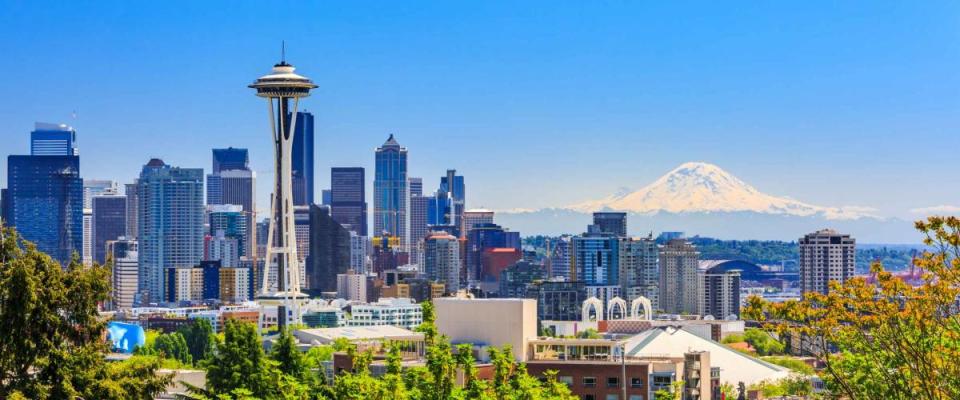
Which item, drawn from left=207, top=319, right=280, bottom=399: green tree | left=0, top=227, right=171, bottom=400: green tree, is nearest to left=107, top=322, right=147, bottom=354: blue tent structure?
left=207, top=319, right=280, bottom=399: green tree

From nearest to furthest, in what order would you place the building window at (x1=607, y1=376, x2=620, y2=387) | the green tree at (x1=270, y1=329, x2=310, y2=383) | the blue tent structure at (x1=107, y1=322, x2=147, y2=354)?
the green tree at (x1=270, y1=329, x2=310, y2=383), the building window at (x1=607, y1=376, x2=620, y2=387), the blue tent structure at (x1=107, y1=322, x2=147, y2=354)

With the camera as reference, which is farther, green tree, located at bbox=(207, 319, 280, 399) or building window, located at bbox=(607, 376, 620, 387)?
building window, located at bbox=(607, 376, 620, 387)

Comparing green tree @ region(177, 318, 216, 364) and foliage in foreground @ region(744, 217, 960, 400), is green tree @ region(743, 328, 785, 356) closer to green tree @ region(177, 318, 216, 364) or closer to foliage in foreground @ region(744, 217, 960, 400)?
green tree @ region(177, 318, 216, 364)

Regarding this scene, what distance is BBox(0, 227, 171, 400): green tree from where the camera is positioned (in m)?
29.8

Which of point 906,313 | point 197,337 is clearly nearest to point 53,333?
point 906,313

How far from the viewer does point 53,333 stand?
30.5 metres

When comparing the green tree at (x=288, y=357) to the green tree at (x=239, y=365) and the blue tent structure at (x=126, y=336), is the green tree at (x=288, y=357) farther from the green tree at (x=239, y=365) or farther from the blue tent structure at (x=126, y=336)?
the blue tent structure at (x=126, y=336)

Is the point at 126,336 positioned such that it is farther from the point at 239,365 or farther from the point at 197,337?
the point at 239,365

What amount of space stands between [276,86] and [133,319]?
41.5 metres

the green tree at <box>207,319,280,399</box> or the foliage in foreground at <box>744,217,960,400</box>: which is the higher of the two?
the foliage in foreground at <box>744,217,960,400</box>

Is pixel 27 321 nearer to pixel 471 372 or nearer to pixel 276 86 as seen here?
pixel 471 372

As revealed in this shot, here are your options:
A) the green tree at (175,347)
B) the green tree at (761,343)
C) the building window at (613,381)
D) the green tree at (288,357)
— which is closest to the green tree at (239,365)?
the green tree at (288,357)

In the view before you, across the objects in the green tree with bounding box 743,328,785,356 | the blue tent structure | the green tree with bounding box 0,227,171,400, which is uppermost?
the green tree with bounding box 0,227,171,400

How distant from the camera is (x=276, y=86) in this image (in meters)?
165
